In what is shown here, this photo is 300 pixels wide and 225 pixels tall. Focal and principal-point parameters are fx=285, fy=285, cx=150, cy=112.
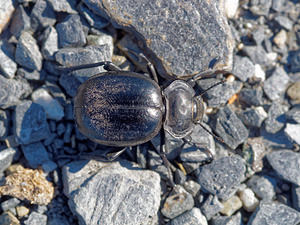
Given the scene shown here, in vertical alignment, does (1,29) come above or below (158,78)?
above

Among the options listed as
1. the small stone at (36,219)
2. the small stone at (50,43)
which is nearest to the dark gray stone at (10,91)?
the small stone at (50,43)

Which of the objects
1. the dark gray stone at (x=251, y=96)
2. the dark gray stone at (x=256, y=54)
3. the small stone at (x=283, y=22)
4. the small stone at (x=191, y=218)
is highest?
the small stone at (x=283, y=22)

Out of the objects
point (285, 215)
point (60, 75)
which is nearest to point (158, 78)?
point (60, 75)

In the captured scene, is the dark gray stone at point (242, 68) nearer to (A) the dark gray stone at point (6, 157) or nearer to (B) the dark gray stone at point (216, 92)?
(B) the dark gray stone at point (216, 92)

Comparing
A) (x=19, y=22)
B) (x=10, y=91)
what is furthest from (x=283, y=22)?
(x=10, y=91)

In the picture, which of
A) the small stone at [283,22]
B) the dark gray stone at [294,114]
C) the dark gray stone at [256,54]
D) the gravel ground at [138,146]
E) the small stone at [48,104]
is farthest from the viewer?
the small stone at [283,22]

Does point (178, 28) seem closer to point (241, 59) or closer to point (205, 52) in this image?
point (205, 52)
